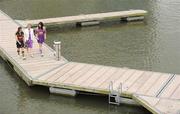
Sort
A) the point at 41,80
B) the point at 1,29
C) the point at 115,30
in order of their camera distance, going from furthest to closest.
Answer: the point at 115,30 < the point at 1,29 < the point at 41,80

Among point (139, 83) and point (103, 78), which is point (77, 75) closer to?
point (103, 78)

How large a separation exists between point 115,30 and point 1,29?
278 inches

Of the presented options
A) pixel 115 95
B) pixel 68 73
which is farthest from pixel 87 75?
pixel 115 95

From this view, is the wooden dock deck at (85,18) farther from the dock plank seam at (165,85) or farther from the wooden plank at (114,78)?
the dock plank seam at (165,85)

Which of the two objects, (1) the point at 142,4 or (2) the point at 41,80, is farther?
(1) the point at 142,4

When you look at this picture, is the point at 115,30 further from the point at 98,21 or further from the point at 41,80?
the point at 41,80

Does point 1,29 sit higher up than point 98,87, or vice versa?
point 1,29

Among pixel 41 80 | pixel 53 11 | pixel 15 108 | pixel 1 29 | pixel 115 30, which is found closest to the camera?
pixel 15 108

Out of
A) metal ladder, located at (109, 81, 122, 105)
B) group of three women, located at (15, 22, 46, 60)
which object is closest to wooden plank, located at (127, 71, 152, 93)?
metal ladder, located at (109, 81, 122, 105)

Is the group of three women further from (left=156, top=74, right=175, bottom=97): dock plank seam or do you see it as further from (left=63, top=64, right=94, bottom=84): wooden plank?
(left=156, top=74, right=175, bottom=97): dock plank seam

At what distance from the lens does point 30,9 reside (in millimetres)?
33656

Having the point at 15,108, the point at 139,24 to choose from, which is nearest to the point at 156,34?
the point at 139,24

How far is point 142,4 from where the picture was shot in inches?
1410

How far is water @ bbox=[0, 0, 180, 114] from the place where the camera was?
1750 cm
